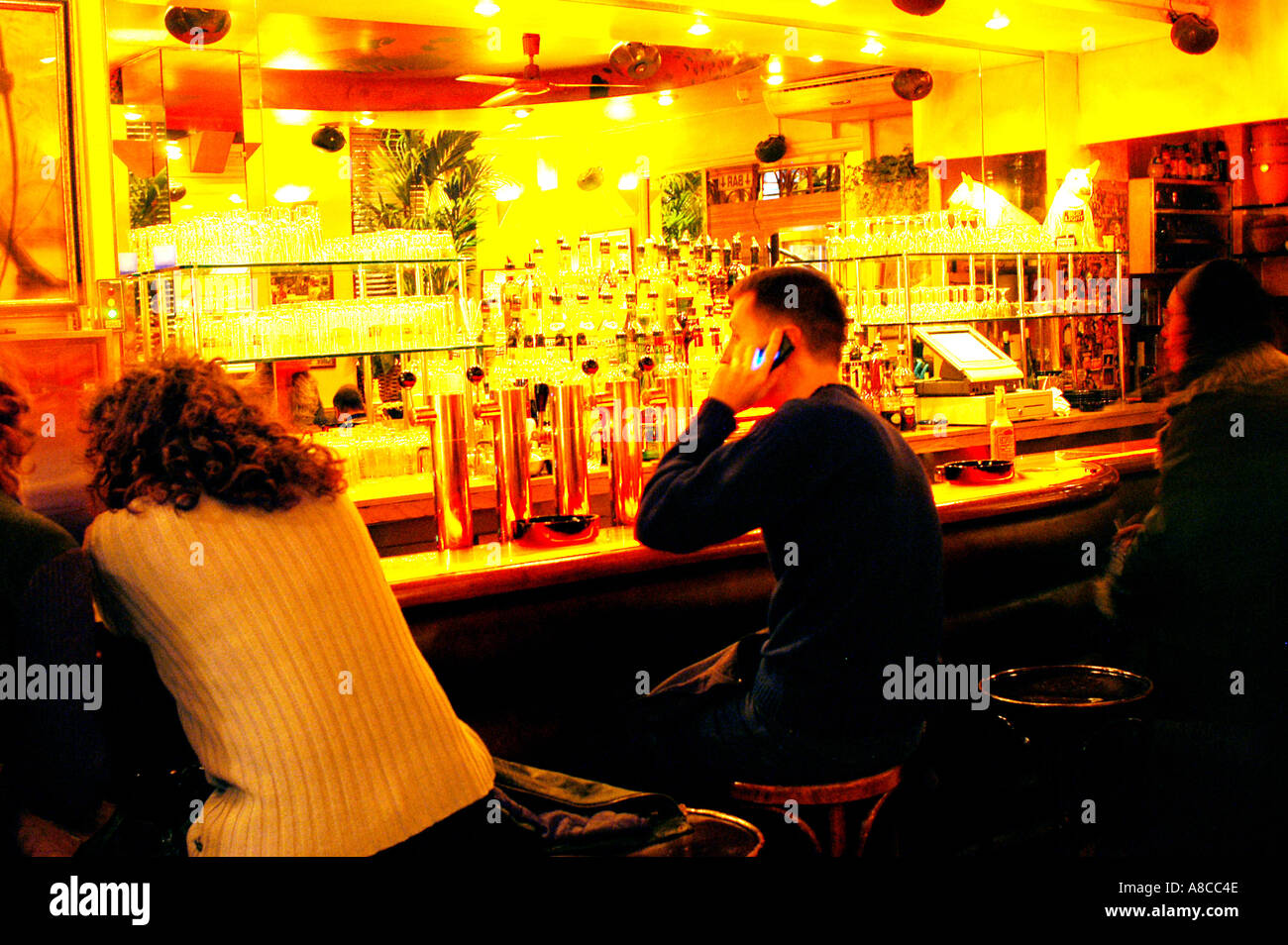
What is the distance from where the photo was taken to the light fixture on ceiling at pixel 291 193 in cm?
1288

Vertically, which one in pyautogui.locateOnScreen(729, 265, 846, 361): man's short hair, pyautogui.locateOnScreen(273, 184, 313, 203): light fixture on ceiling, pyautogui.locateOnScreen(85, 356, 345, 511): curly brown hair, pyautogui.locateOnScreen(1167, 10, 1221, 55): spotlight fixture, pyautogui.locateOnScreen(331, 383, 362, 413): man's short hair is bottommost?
pyautogui.locateOnScreen(85, 356, 345, 511): curly brown hair

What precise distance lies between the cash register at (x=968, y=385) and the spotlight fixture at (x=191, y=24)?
11.8ft

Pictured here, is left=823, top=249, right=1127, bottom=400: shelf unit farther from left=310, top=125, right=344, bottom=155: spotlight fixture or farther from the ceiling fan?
left=310, top=125, right=344, bottom=155: spotlight fixture

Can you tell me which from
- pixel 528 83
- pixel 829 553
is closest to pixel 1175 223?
pixel 528 83

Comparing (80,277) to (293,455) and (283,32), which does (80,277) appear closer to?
(293,455)

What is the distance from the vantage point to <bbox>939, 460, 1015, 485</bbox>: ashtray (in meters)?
4.09

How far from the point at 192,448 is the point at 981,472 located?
282 centimetres

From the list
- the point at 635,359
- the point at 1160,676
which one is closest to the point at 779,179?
the point at 635,359

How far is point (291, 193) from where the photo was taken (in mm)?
13094

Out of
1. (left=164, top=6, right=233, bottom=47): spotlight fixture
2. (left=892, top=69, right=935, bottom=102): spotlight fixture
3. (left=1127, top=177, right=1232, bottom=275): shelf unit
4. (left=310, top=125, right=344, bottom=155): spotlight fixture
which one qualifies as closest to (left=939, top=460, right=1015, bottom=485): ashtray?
(left=164, top=6, right=233, bottom=47): spotlight fixture

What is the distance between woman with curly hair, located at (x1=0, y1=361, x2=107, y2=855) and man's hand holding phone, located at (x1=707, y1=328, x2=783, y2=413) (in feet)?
4.24

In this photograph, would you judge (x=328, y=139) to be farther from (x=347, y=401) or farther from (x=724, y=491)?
(x=724, y=491)

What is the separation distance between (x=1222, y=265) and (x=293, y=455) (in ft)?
7.26

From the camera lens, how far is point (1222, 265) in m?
2.94
